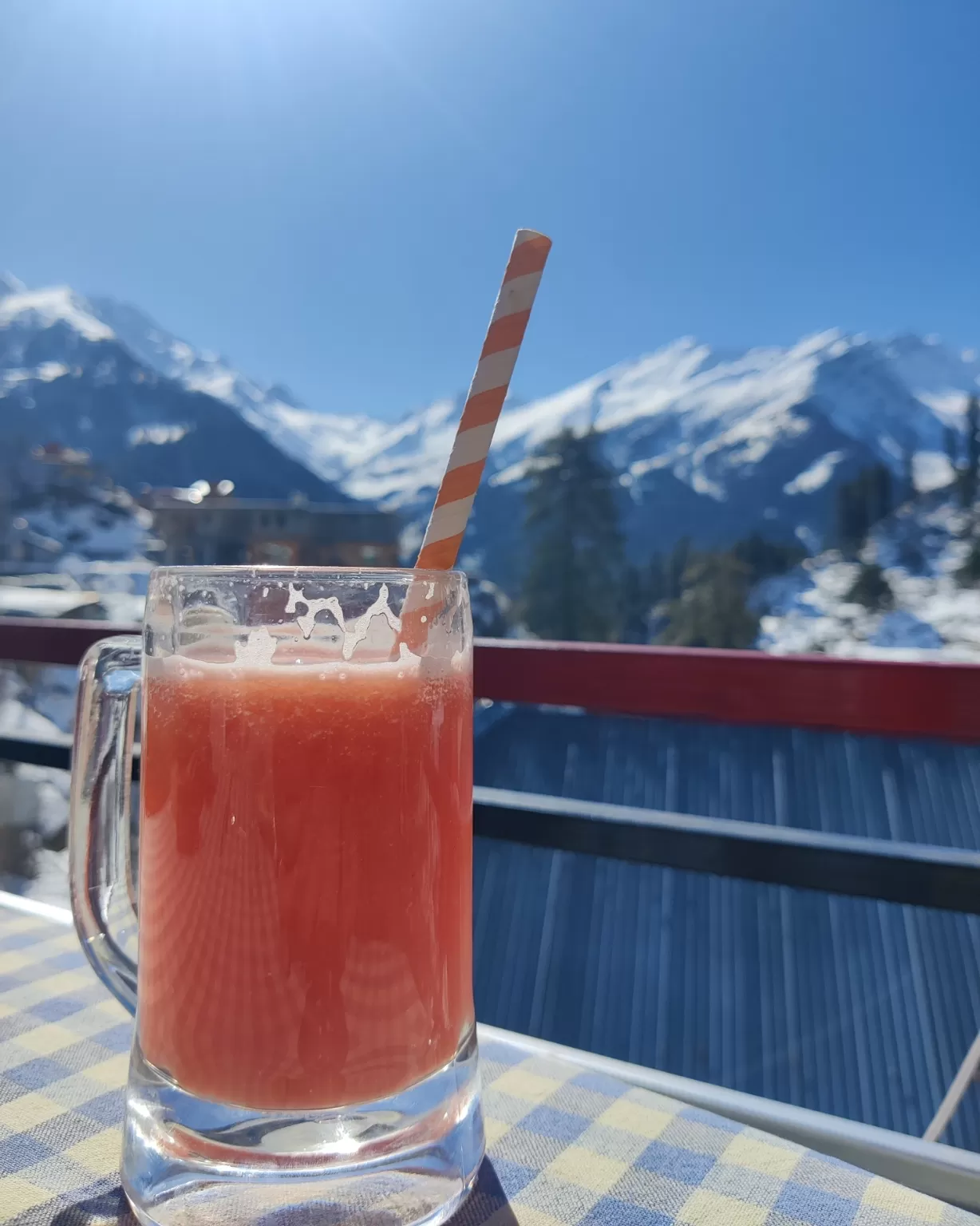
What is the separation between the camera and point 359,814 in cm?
41

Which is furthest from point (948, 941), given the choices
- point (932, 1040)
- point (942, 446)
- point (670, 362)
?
point (670, 362)

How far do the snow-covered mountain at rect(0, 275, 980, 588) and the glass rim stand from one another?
2140 cm

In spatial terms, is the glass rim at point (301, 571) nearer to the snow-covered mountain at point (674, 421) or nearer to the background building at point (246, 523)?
the background building at point (246, 523)

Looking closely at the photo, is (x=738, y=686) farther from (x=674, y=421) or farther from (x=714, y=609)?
(x=674, y=421)

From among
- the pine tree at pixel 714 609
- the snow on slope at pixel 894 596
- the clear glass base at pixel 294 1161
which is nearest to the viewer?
the clear glass base at pixel 294 1161

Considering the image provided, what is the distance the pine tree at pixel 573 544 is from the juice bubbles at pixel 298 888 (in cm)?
2017

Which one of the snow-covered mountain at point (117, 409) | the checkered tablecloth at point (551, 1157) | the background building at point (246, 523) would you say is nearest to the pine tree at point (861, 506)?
the background building at point (246, 523)

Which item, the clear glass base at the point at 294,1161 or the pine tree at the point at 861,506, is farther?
the pine tree at the point at 861,506

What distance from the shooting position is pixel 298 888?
40 cm

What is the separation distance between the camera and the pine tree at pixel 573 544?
2119 centimetres

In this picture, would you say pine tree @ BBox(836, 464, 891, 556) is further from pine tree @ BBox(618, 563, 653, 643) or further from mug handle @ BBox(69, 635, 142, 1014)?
mug handle @ BBox(69, 635, 142, 1014)

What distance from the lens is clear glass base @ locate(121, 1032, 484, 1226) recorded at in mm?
372

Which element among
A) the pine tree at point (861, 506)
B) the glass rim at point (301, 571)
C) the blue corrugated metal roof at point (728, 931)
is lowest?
the blue corrugated metal roof at point (728, 931)

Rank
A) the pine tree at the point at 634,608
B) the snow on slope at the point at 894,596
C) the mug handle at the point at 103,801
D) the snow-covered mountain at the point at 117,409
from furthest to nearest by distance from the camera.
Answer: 1. the snow-covered mountain at the point at 117,409
2. the pine tree at the point at 634,608
3. the snow on slope at the point at 894,596
4. the mug handle at the point at 103,801
